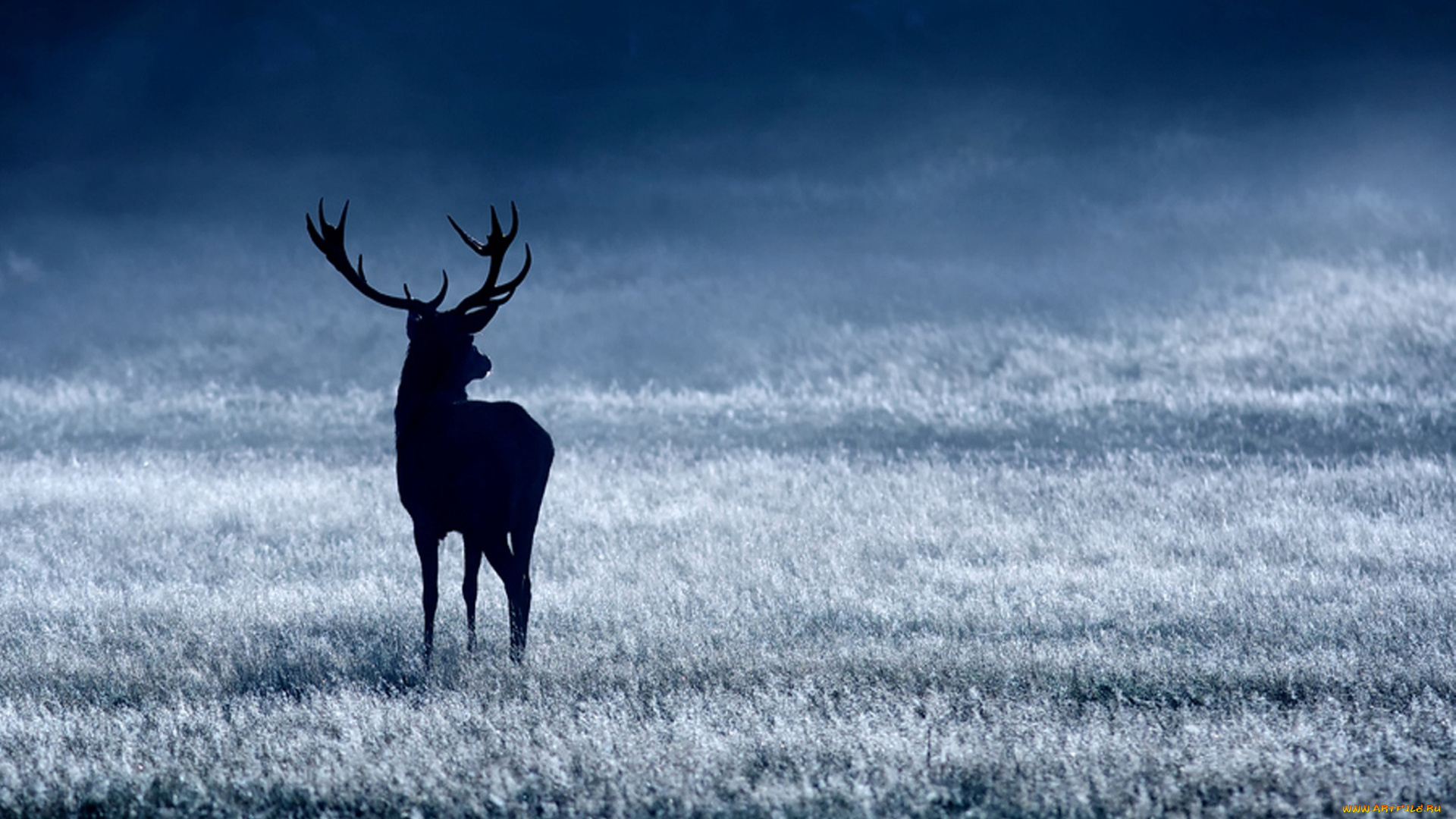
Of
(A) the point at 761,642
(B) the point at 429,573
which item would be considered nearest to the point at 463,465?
(B) the point at 429,573

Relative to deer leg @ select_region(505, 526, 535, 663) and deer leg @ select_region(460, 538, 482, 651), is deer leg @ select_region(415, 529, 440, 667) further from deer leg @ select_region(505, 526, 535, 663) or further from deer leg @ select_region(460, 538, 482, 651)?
deer leg @ select_region(505, 526, 535, 663)

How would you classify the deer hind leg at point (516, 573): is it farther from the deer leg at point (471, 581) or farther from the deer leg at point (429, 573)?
the deer leg at point (429, 573)

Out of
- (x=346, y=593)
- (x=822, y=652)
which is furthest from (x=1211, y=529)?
(x=346, y=593)

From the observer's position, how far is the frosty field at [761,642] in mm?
5566

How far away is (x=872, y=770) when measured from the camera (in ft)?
18.6

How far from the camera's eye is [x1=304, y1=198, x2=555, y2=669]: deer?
26.6 ft

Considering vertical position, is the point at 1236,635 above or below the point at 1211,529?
below

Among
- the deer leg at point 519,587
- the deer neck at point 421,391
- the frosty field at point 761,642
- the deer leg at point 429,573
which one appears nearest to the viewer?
the frosty field at point 761,642

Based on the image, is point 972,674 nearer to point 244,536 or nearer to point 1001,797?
point 1001,797

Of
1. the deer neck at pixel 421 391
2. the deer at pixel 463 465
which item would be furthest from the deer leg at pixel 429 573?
the deer neck at pixel 421 391

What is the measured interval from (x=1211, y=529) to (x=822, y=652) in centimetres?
680

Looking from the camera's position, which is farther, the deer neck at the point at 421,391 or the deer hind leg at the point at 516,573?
the deer neck at the point at 421,391

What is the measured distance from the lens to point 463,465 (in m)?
8.10

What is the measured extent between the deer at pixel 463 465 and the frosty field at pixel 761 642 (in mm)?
530
